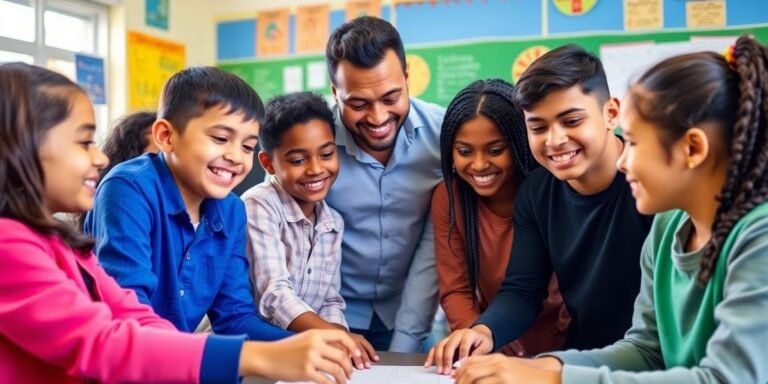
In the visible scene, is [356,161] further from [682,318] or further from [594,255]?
[682,318]

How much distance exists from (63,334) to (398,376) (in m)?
0.47

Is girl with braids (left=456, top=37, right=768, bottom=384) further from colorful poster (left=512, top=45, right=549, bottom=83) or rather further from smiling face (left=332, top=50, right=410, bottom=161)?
colorful poster (left=512, top=45, right=549, bottom=83)

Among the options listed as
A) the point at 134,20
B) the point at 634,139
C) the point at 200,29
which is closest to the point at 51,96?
the point at 634,139

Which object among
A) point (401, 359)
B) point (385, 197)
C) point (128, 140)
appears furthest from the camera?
point (128, 140)

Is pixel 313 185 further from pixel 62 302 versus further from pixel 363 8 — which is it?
pixel 363 8

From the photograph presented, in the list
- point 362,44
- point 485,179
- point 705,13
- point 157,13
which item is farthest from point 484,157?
point 157,13

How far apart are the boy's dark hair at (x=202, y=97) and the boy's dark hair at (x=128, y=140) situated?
1.56 feet

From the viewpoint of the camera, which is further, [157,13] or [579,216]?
[157,13]

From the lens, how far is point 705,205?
0.82 meters

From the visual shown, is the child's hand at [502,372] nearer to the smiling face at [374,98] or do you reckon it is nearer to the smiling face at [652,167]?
the smiling face at [652,167]

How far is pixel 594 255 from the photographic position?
3.90ft

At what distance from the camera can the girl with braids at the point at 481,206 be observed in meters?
1.35

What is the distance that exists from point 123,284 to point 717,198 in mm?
826

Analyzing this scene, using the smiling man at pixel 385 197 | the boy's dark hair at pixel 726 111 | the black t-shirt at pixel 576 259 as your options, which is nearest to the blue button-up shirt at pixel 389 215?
the smiling man at pixel 385 197
